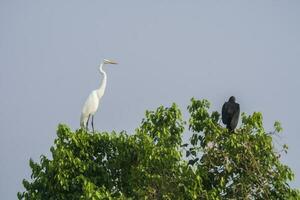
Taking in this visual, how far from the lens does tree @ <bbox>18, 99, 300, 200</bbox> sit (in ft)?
45.9

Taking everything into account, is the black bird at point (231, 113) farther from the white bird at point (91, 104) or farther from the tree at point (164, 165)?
the white bird at point (91, 104)

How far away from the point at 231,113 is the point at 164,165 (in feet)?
6.64

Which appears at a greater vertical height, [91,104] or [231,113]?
[91,104]

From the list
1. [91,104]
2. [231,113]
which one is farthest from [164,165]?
[91,104]

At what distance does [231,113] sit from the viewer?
16.0 meters

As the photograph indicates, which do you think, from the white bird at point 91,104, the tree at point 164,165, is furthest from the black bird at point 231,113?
the white bird at point 91,104

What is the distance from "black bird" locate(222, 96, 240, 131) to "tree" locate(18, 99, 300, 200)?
2.34 feet

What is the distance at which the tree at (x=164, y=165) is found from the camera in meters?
14.0

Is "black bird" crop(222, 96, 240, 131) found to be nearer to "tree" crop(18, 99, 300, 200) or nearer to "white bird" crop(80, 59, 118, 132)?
"tree" crop(18, 99, 300, 200)

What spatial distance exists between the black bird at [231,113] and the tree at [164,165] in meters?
0.71

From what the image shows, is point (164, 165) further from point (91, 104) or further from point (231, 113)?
point (91, 104)

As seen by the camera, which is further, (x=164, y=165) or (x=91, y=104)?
(x=91, y=104)

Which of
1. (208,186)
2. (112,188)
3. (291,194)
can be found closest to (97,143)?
(112,188)

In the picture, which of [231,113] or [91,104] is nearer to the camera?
[231,113]
